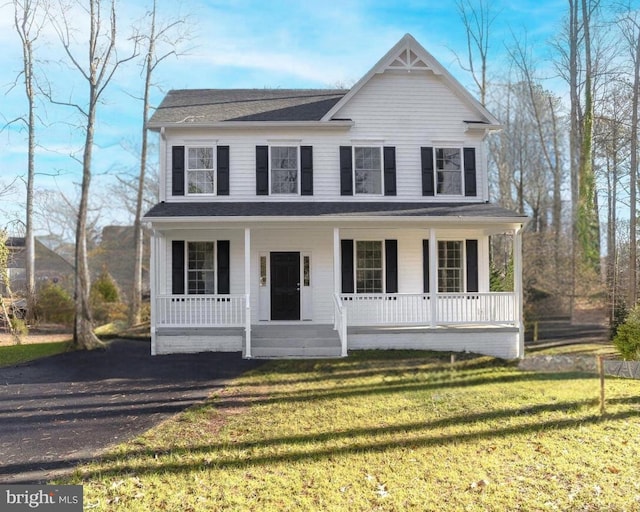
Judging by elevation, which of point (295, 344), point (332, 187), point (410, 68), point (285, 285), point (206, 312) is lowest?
point (295, 344)

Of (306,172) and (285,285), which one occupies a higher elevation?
(306,172)

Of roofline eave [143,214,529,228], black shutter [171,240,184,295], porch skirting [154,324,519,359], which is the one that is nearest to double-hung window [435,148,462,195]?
roofline eave [143,214,529,228]

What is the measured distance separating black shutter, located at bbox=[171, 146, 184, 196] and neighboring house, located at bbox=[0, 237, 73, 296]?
8.96 meters

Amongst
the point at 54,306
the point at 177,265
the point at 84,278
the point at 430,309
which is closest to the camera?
the point at 430,309

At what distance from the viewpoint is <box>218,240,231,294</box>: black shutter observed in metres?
13.2

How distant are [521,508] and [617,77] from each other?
19172mm

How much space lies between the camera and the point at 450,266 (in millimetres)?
13727

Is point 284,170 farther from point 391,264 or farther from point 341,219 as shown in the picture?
point 391,264

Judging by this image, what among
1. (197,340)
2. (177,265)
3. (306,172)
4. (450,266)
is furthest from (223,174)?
(450,266)

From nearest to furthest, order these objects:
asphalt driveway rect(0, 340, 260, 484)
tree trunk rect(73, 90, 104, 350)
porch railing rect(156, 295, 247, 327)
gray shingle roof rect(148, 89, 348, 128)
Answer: asphalt driveway rect(0, 340, 260, 484) < porch railing rect(156, 295, 247, 327) < tree trunk rect(73, 90, 104, 350) < gray shingle roof rect(148, 89, 348, 128)

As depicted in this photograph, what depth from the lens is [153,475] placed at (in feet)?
16.0

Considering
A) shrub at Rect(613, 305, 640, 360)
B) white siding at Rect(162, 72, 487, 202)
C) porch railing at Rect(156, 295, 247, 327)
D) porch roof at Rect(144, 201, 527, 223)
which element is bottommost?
shrub at Rect(613, 305, 640, 360)

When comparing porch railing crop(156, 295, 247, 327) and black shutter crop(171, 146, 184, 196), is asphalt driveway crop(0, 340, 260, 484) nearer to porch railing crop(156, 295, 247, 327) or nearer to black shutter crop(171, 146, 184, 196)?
porch railing crop(156, 295, 247, 327)

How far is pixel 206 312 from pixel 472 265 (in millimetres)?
7541
